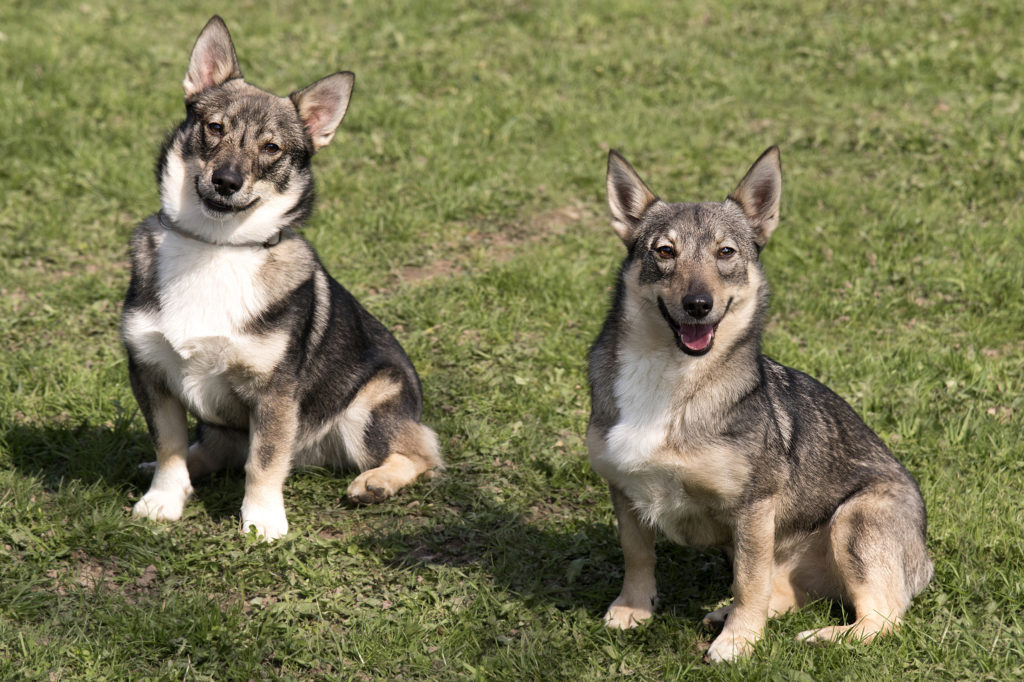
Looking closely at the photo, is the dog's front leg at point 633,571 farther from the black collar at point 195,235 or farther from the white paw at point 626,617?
the black collar at point 195,235

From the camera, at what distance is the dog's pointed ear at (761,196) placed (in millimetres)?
4613

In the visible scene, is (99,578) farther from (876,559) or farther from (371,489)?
(876,559)

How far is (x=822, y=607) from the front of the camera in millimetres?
4688

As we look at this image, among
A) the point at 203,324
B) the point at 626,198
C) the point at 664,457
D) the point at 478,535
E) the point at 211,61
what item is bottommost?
the point at 478,535

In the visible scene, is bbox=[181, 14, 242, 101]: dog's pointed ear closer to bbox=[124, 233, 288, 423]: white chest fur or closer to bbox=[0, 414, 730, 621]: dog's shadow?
bbox=[124, 233, 288, 423]: white chest fur

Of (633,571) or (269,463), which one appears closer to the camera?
(633,571)

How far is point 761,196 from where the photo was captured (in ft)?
15.5

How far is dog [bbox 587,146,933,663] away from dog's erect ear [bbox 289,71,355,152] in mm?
1567

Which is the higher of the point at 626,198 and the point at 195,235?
the point at 626,198

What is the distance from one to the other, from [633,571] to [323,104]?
293 cm

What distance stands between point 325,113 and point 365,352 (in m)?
1.36

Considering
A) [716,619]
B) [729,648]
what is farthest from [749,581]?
[716,619]

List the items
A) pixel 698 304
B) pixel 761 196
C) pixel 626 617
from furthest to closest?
pixel 761 196, pixel 626 617, pixel 698 304

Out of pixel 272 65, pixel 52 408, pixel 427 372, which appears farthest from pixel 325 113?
pixel 272 65
